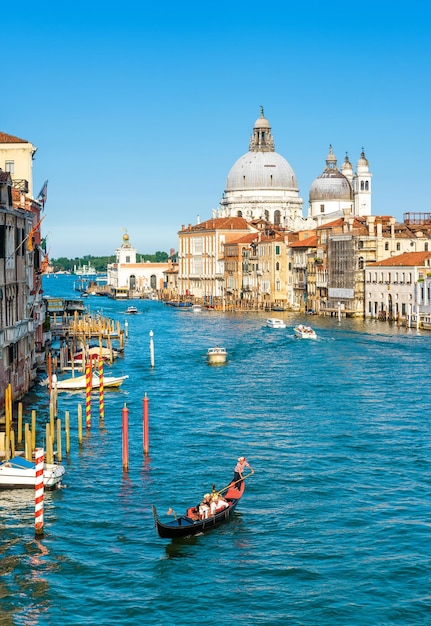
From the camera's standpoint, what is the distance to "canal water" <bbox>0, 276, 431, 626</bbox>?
1859 cm

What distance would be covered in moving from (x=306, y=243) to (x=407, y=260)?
2511 cm

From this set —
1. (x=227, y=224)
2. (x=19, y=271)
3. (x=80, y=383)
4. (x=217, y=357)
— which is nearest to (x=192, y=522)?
(x=19, y=271)

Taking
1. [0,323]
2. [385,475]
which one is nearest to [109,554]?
[385,475]

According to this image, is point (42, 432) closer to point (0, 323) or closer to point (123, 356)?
point (0, 323)

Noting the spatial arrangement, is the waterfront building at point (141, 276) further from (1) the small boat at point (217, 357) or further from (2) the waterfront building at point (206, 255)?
(1) the small boat at point (217, 357)

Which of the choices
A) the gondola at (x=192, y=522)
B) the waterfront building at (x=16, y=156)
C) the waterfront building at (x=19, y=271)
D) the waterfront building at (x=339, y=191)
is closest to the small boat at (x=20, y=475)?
the gondola at (x=192, y=522)

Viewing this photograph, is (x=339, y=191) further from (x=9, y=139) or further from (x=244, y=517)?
(x=244, y=517)

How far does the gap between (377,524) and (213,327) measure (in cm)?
6039

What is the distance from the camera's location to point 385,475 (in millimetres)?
26703

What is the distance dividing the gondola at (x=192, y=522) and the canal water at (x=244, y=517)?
0.17 m

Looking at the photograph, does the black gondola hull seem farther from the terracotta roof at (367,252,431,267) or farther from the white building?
the white building

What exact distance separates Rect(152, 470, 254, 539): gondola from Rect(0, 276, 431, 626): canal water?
6.6 inches

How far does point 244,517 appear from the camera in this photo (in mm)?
23219

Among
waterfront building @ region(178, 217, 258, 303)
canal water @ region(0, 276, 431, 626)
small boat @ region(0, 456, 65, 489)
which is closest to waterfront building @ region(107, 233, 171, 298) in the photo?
waterfront building @ region(178, 217, 258, 303)
